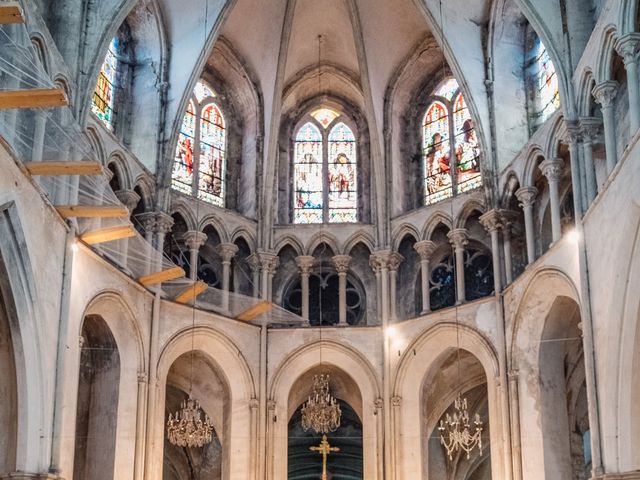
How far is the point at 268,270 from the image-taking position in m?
28.2

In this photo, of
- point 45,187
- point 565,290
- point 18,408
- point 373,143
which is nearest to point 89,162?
point 45,187

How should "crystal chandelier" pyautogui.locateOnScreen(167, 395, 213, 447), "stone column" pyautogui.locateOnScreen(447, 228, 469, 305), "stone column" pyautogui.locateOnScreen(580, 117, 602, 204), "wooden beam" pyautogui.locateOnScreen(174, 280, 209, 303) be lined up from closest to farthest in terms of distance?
"stone column" pyautogui.locateOnScreen(580, 117, 602, 204) < "crystal chandelier" pyautogui.locateOnScreen(167, 395, 213, 447) < "wooden beam" pyautogui.locateOnScreen(174, 280, 209, 303) < "stone column" pyautogui.locateOnScreen(447, 228, 469, 305)

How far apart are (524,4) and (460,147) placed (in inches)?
227

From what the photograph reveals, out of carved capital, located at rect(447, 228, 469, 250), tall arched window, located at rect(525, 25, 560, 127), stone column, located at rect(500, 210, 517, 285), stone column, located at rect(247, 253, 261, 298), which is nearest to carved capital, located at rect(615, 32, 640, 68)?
tall arched window, located at rect(525, 25, 560, 127)

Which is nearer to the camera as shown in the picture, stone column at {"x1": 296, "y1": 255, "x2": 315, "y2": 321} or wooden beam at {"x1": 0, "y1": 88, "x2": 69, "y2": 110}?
wooden beam at {"x1": 0, "y1": 88, "x2": 69, "y2": 110}

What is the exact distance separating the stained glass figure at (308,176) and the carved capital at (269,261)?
158cm

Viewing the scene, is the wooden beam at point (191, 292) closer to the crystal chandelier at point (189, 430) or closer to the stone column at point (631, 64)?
the crystal chandelier at point (189, 430)

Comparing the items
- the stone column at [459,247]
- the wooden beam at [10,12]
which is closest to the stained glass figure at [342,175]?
the stone column at [459,247]

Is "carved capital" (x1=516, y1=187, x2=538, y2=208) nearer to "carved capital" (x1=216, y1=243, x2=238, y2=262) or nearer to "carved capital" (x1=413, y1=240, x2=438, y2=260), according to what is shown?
"carved capital" (x1=413, y1=240, x2=438, y2=260)

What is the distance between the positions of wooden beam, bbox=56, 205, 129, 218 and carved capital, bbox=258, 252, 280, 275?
7878 mm

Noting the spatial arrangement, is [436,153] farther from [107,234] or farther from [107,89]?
[107,234]

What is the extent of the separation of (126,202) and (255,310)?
13.3 ft

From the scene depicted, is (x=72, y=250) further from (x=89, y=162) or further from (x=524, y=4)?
(x=524, y=4)

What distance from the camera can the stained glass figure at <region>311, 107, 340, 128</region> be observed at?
101 feet
